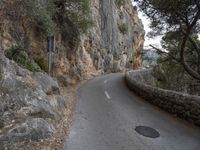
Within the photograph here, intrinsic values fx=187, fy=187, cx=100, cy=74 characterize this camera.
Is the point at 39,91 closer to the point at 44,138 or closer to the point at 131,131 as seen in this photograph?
the point at 44,138

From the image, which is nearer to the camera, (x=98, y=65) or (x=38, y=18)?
(x=38, y=18)

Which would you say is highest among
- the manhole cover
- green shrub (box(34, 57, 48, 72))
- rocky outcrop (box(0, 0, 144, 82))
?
rocky outcrop (box(0, 0, 144, 82))

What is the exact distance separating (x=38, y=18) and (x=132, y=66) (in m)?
42.9

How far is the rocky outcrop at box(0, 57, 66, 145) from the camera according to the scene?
4625 mm

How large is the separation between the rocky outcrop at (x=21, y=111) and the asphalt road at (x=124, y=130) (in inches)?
33.3

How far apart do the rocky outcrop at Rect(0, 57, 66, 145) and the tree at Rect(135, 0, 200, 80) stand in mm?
8466

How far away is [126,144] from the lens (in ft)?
17.3

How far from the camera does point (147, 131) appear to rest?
634 cm

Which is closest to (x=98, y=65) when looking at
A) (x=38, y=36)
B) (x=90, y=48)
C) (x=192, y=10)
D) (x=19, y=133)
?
(x=90, y=48)

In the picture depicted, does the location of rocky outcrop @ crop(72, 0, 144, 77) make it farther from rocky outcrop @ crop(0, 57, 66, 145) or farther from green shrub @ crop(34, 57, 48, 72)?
rocky outcrop @ crop(0, 57, 66, 145)

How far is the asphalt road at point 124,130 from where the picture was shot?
17.1ft

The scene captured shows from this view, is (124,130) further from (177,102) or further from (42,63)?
(42,63)

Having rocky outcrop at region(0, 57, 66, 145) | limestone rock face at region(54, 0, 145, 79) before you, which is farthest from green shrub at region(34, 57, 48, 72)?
rocky outcrop at region(0, 57, 66, 145)

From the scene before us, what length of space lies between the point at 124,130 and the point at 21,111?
3.29 metres
